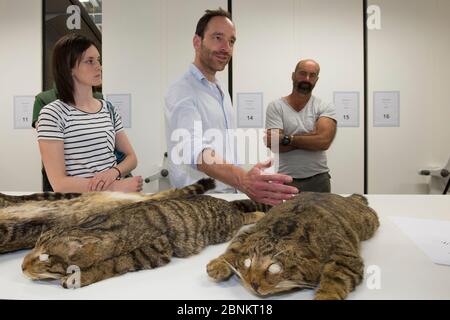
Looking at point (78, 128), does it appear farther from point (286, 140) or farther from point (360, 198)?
point (360, 198)

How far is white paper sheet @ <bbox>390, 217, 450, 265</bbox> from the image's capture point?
43 cm

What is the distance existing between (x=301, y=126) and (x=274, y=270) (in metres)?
0.42

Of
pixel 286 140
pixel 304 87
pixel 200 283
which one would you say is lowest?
pixel 200 283

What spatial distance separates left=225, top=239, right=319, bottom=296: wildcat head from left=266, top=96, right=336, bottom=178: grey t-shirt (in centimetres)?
37

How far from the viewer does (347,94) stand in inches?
27.4

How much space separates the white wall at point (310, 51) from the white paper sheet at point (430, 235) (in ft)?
0.54

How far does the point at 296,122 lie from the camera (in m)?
0.68

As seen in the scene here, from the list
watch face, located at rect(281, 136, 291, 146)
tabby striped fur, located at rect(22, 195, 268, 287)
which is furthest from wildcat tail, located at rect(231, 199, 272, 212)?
watch face, located at rect(281, 136, 291, 146)

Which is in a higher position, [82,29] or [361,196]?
[82,29]

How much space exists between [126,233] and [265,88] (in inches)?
17.5

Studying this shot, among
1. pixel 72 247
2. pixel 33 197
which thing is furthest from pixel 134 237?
pixel 33 197

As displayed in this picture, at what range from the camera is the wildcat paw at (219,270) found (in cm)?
37
